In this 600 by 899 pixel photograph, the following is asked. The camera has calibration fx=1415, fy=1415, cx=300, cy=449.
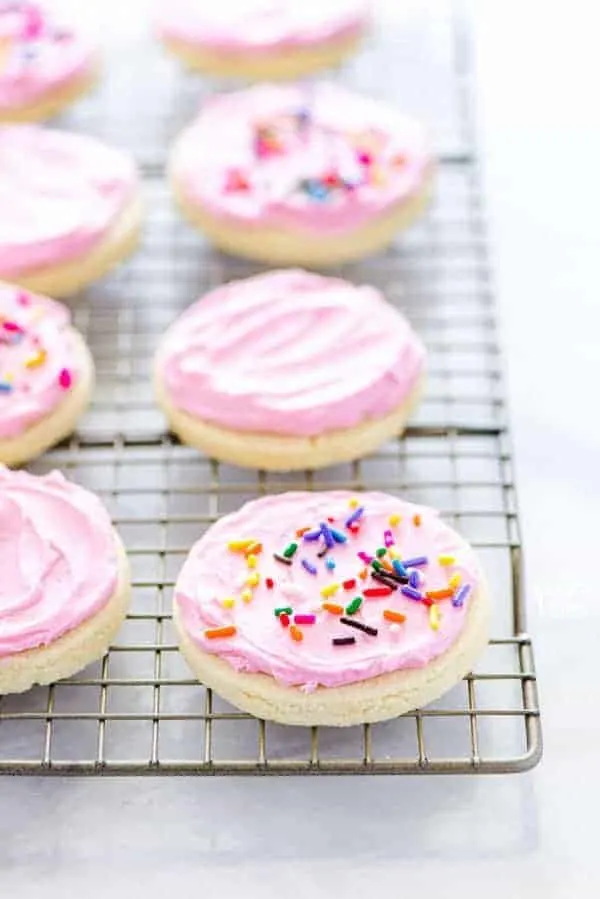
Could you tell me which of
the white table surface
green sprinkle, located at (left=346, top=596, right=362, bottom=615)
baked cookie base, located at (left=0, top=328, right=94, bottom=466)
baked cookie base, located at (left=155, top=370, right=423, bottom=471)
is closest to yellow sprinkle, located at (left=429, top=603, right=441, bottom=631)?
green sprinkle, located at (left=346, top=596, right=362, bottom=615)

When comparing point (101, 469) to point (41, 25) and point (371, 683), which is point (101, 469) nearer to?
point (371, 683)

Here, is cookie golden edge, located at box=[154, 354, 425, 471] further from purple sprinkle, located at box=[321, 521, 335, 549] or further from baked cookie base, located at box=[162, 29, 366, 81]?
baked cookie base, located at box=[162, 29, 366, 81]

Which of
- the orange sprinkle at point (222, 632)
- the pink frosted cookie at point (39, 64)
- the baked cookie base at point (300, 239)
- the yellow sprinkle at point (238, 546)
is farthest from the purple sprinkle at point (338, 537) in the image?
the pink frosted cookie at point (39, 64)

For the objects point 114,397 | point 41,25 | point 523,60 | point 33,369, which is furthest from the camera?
point 523,60

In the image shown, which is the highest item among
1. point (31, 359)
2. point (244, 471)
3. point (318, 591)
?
point (318, 591)

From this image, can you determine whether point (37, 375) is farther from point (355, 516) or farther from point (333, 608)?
point (333, 608)

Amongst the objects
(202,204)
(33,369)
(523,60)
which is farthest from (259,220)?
(523,60)

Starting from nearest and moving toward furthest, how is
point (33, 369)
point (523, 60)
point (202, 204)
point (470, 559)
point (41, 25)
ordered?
1. point (470, 559)
2. point (33, 369)
3. point (202, 204)
4. point (41, 25)
5. point (523, 60)

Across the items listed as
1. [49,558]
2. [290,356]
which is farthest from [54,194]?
[49,558]
